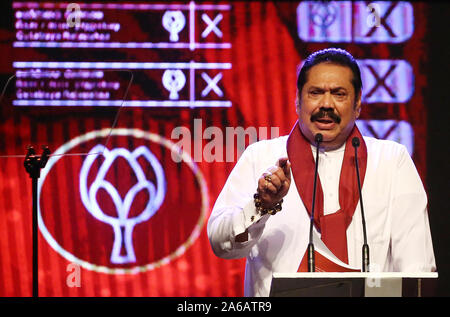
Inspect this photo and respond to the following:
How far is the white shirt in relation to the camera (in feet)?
8.39

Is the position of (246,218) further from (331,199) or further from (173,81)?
(173,81)

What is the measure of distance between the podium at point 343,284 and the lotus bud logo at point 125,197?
7.81 ft

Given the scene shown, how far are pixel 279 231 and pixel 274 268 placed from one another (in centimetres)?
14

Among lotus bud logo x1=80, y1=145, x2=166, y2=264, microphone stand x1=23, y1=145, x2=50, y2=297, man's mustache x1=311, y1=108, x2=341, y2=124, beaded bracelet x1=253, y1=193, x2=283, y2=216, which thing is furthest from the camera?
lotus bud logo x1=80, y1=145, x2=166, y2=264

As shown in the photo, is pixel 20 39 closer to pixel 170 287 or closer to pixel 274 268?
pixel 170 287

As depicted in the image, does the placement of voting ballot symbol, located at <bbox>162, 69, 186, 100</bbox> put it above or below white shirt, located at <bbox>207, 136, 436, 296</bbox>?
above

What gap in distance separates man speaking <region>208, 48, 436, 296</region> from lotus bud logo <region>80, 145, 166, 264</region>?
4.30 feet

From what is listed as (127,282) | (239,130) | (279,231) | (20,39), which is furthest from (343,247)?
(20,39)

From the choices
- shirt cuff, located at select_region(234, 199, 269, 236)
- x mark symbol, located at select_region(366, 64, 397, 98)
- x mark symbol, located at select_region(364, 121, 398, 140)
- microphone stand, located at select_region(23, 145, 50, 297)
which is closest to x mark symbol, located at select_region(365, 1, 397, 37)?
x mark symbol, located at select_region(366, 64, 397, 98)

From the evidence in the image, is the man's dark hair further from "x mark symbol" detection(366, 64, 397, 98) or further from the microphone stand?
"x mark symbol" detection(366, 64, 397, 98)

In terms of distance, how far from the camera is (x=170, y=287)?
411 cm

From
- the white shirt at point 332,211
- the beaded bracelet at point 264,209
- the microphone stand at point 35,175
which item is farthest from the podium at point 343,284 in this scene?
the microphone stand at point 35,175

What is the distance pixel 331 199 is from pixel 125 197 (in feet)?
5.36

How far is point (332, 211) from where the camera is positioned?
2721 millimetres
